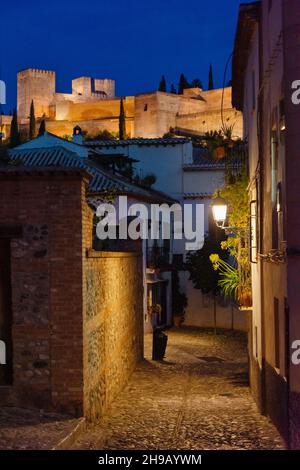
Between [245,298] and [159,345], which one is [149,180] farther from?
[245,298]

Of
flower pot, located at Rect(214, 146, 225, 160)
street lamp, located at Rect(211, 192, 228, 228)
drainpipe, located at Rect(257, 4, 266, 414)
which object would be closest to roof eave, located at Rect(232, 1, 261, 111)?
drainpipe, located at Rect(257, 4, 266, 414)

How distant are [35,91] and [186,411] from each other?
299 feet

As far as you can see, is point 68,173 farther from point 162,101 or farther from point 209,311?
point 162,101

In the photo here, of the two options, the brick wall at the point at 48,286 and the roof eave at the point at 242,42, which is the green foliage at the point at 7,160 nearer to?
the brick wall at the point at 48,286

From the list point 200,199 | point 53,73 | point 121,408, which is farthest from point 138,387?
point 53,73

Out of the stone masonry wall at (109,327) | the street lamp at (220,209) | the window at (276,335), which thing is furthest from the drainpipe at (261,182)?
the stone masonry wall at (109,327)

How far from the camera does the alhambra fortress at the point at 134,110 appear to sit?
246 ft

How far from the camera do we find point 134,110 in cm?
7825

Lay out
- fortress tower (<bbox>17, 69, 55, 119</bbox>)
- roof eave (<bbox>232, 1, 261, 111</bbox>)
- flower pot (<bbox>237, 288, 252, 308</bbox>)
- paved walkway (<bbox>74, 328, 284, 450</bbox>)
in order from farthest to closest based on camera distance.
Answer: fortress tower (<bbox>17, 69, 55, 119</bbox>)
flower pot (<bbox>237, 288, 252, 308</bbox>)
roof eave (<bbox>232, 1, 261, 111</bbox>)
paved walkway (<bbox>74, 328, 284, 450</bbox>)

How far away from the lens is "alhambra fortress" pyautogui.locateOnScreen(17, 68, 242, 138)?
7488 centimetres

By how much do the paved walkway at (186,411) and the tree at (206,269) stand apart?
25.4 ft

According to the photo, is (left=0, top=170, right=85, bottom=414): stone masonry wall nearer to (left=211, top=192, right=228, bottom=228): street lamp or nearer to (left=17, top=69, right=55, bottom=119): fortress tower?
(left=211, top=192, right=228, bottom=228): street lamp

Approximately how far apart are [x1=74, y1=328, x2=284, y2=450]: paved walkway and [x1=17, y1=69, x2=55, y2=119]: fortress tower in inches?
3225

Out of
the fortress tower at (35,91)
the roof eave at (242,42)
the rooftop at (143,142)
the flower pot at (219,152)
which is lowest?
the flower pot at (219,152)
